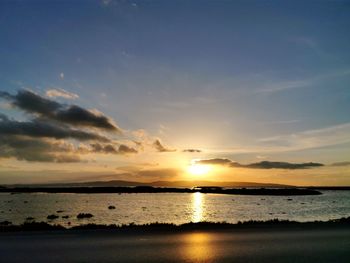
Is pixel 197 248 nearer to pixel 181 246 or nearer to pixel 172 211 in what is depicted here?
pixel 181 246

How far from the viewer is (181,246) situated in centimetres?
2009

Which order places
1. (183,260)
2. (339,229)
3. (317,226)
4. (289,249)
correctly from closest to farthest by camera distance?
(183,260)
(289,249)
(339,229)
(317,226)

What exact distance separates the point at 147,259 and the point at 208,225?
47.9 ft

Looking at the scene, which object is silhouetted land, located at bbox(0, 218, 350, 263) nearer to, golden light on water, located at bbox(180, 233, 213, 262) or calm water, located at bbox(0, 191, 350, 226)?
golden light on water, located at bbox(180, 233, 213, 262)

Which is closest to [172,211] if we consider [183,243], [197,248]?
[183,243]

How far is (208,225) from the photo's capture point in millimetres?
30422

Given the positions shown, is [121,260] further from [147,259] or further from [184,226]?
[184,226]

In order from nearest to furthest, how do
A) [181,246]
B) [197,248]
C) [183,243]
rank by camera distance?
[197,248] < [181,246] < [183,243]

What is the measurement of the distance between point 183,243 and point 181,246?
3.82ft

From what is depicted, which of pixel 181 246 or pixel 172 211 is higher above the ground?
pixel 181 246

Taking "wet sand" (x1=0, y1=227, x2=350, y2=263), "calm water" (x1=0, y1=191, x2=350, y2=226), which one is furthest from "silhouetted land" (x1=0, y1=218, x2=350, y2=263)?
"calm water" (x1=0, y1=191, x2=350, y2=226)

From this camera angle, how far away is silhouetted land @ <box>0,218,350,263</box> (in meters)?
17.0

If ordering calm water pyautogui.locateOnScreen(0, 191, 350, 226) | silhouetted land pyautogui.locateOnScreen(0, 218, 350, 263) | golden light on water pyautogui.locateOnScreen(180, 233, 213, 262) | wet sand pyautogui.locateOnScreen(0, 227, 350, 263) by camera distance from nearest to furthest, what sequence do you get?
golden light on water pyautogui.locateOnScreen(180, 233, 213, 262) < wet sand pyautogui.locateOnScreen(0, 227, 350, 263) < silhouetted land pyautogui.locateOnScreen(0, 218, 350, 263) < calm water pyautogui.locateOnScreen(0, 191, 350, 226)

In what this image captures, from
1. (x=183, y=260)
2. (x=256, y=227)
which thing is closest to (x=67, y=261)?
(x=183, y=260)
